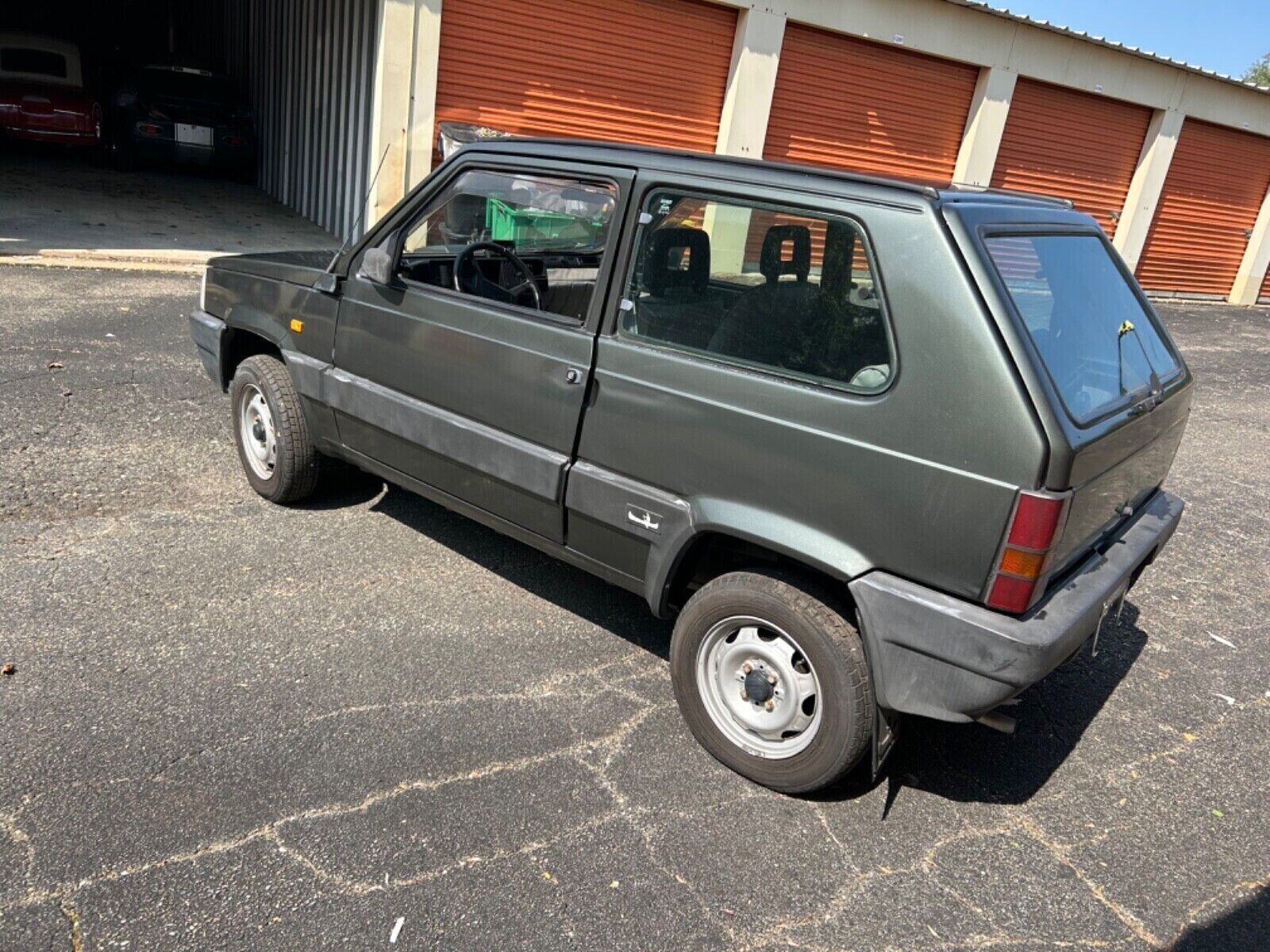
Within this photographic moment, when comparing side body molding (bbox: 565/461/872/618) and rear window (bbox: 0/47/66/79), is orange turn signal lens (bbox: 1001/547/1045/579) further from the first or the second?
rear window (bbox: 0/47/66/79)

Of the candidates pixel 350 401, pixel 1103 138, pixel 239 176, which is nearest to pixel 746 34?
pixel 1103 138

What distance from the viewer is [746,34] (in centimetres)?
1145

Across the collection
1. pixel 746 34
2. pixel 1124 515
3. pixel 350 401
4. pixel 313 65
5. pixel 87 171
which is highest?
pixel 746 34

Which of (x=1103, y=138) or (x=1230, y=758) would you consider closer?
(x=1230, y=758)

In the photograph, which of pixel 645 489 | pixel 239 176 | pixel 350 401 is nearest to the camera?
pixel 645 489

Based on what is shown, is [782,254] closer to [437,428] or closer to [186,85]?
[437,428]

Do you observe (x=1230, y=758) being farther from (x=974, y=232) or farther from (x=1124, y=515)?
(x=974, y=232)

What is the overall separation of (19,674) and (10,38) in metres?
14.7

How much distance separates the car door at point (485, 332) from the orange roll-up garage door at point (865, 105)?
919cm

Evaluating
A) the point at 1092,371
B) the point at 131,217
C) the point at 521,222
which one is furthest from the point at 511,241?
the point at 131,217

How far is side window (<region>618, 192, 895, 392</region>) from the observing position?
2.71 m

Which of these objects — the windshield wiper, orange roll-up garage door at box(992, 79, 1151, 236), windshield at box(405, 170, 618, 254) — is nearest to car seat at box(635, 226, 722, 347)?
windshield at box(405, 170, 618, 254)

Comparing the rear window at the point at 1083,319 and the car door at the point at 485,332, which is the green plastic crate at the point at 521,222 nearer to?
the car door at the point at 485,332

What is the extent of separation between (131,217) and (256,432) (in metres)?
8.45
